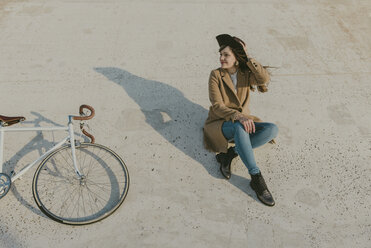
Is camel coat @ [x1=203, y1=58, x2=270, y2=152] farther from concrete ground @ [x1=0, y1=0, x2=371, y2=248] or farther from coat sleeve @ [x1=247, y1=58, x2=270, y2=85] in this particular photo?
concrete ground @ [x1=0, y1=0, x2=371, y2=248]

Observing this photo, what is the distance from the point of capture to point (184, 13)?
222 inches

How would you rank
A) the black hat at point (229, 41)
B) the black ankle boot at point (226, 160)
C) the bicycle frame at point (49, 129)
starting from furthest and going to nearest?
the black ankle boot at point (226, 160) → the black hat at point (229, 41) → the bicycle frame at point (49, 129)

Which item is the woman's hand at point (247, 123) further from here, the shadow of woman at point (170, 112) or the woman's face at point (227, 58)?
the shadow of woman at point (170, 112)

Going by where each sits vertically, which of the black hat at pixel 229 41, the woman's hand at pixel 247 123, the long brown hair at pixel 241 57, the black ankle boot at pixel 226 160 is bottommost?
the black ankle boot at pixel 226 160

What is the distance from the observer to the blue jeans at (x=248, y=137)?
3.10m

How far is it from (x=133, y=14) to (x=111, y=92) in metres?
→ 2.09

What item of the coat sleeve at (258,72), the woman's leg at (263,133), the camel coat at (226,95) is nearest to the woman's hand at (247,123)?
the camel coat at (226,95)

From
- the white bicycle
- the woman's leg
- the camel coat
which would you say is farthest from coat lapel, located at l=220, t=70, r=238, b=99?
the white bicycle

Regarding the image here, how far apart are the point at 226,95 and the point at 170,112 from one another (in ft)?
3.50

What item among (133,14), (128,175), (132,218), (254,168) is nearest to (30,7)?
(133,14)

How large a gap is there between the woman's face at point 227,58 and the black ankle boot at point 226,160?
104cm

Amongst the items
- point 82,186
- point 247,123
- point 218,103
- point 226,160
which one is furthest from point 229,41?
point 82,186

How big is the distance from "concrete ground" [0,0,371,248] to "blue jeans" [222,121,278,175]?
1.18 feet

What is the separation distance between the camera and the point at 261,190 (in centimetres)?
319
